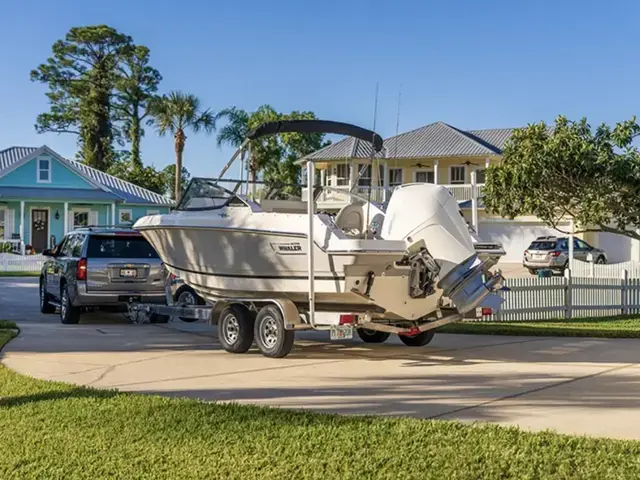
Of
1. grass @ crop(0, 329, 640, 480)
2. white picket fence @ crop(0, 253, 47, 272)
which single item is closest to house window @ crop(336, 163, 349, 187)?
white picket fence @ crop(0, 253, 47, 272)

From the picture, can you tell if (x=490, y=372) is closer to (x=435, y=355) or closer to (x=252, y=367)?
(x=435, y=355)

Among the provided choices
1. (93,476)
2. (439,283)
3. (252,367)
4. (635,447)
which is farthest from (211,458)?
(439,283)

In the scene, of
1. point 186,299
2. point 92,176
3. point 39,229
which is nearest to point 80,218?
point 39,229

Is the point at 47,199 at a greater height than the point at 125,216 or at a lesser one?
greater

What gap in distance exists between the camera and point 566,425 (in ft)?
23.4

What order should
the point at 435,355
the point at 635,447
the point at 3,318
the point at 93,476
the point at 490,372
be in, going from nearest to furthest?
the point at 93,476
the point at 635,447
the point at 490,372
the point at 435,355
the point at 3,318

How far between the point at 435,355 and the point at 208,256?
11.8 ft


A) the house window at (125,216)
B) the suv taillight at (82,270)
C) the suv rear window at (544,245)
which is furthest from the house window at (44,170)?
the suv taillight at (82,270)

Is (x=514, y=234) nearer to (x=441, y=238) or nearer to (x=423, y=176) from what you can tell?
(x=423, y=176)

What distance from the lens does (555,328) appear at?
1597 cm

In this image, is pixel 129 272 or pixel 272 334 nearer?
pixel 272 334

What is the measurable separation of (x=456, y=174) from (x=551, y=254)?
14.7 m

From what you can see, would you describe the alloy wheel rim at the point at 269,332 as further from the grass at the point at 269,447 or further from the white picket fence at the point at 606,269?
the white picket fence at the point at 606,269

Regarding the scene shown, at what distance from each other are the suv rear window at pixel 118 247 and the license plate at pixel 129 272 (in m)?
0.31
